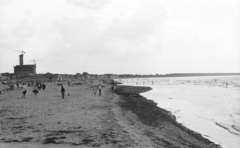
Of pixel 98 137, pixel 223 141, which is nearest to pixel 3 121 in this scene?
pixel 98 137

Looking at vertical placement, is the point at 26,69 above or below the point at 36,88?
above

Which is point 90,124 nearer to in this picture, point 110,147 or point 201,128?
point 110,147

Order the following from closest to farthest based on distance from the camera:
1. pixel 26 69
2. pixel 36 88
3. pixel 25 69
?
1. pixel 36 88
2. pixel 26 69
3. pixel 25 69

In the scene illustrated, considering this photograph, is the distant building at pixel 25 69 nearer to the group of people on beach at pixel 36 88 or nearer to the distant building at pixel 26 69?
the distant building at pixel 26 69

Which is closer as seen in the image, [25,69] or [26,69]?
[26,69]

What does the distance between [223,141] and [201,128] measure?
2.99 m

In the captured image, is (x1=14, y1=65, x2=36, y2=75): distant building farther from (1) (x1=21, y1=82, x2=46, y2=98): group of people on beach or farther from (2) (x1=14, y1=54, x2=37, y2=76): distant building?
(1) (x1=21, y1=82, x2=46, y2=98): group of people on beach

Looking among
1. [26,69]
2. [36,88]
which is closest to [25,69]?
[26,69]

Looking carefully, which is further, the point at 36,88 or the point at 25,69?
the point at 25,69

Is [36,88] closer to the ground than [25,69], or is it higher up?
closer to the ground

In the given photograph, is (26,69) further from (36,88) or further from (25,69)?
(36,88)

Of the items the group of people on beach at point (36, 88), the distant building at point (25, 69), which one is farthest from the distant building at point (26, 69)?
the group of people on beach at point (36, 88)

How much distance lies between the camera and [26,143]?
7.99 meters

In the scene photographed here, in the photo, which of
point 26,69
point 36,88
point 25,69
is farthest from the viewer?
point 25,69
